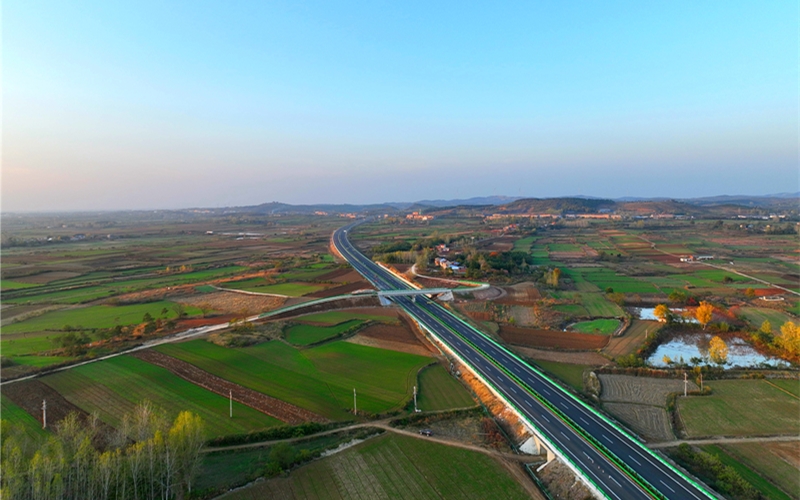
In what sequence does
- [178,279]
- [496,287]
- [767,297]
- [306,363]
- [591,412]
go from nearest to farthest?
[591,412], [306,363], [767,297], [496,287], [178,279]

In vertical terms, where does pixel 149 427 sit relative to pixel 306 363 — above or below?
above

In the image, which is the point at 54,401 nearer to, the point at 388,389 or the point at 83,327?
the point at 83,327

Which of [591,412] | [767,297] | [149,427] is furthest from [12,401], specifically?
[767,297]

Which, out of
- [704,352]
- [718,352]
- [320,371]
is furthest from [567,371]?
[320,371]

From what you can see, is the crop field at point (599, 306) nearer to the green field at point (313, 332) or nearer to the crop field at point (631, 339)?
the crop field at point (631, 339)

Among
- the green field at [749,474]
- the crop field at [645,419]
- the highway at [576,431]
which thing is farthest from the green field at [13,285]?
the green field at [749,474]

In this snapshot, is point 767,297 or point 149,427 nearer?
point 149,427

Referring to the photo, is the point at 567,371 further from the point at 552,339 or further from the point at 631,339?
the point at 631,339
